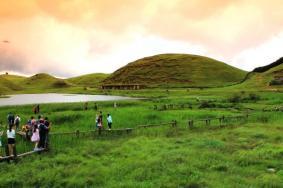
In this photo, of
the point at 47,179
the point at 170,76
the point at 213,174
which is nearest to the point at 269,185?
the point at 213,174

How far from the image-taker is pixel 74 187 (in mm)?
18844

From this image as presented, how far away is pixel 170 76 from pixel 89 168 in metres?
147

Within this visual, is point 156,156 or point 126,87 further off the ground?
point 126,87

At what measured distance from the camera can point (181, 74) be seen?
6619 inches

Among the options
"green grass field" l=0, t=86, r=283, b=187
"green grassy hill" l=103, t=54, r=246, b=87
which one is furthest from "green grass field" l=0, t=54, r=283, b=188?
"green grassy hill" l=103, t=54, r=246, b=87

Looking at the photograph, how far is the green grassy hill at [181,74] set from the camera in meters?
154

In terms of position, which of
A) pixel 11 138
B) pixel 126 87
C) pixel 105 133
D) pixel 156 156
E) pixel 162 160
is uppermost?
pixel 126 87

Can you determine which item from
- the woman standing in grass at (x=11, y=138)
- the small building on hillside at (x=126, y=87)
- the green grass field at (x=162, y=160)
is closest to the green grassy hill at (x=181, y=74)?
the small building on hillside at (x=126, y=87)

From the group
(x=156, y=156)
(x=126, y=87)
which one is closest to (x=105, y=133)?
(x=156, y=156)

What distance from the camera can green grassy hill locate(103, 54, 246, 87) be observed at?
154m

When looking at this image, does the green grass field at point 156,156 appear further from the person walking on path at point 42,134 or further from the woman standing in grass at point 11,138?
the woman standing in grass at point 11,138

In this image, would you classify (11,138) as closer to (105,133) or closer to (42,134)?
(42,134)

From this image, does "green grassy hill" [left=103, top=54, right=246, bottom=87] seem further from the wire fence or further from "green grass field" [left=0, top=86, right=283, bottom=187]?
"green grass field" [left=0, top=86, right=283, bottom=187]

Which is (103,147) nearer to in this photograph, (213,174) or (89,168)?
(89,168)
